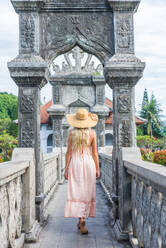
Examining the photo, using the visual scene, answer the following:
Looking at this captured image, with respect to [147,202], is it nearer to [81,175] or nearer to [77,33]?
[81,175]

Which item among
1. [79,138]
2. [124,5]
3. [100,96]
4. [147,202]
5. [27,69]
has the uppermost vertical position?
[124,5]

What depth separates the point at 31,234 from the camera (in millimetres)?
4188

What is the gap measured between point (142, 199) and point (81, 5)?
145 inches

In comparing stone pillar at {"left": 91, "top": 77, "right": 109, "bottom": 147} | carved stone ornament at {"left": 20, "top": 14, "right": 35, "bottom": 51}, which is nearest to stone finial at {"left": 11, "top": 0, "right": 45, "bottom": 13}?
carved stone ornament at {"left": 20, "top": 14, "right": 35, "bottom": 51}

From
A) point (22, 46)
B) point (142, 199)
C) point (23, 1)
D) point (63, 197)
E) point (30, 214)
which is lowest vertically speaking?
point (63, 197)

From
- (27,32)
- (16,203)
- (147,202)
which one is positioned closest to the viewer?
(147,202)

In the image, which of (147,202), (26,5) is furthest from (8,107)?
(147,202)

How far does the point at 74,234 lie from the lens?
451 cm

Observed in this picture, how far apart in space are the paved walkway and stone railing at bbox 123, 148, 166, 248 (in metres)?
0.44

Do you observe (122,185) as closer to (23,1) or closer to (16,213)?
(16,213)

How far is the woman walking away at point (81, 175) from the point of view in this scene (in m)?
4.50

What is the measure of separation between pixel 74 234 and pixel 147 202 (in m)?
1.84

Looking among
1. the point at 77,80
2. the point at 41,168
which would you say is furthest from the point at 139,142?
the point at 41,168

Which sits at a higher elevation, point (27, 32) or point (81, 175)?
point (27, 32)
